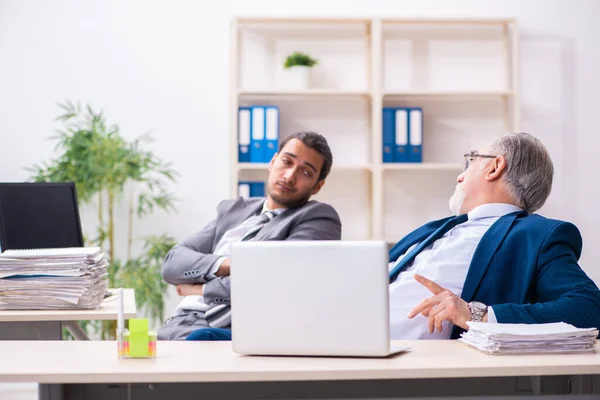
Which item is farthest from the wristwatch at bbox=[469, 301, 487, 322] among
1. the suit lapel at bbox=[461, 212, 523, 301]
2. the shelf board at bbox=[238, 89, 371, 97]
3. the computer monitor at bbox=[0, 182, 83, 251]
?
the shelf board at bbox=[238, 89, 371, 97]

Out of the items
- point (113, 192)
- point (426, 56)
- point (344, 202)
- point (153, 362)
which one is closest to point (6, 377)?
point (153, 362)

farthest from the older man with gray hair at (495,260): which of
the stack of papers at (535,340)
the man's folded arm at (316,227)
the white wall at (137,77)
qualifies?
the white wall at (137,77)

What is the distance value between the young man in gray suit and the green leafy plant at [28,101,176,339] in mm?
1267

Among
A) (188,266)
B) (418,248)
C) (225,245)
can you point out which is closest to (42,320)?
(188,266)

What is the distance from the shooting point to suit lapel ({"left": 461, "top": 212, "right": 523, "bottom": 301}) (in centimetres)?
212

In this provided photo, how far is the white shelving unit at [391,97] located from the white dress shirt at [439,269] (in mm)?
2403

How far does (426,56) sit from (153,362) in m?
3.74

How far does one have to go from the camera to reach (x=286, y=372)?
55.9 inches

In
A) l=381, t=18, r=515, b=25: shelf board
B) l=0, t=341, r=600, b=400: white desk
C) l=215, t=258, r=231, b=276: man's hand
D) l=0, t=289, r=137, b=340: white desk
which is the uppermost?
l=381, t=18, r=515, b=25: shelf board

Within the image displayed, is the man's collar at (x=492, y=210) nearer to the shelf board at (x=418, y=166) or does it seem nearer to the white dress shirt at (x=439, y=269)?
the white dress shirt at (x=439, y=269)

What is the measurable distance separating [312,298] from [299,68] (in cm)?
329

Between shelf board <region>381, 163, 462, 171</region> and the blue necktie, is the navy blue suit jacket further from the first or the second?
shelf board <region>381, 163, 462, 171</region>

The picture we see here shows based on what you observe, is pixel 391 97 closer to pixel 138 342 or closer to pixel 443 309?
pixel 443 309

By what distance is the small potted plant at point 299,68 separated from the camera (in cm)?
468
